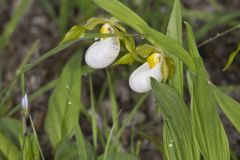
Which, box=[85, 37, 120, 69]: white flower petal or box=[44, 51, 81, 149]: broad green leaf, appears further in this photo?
box=[44, 51, 81, 149]: broad green leaf

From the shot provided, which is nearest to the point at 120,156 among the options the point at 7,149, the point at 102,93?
the point at 7,149

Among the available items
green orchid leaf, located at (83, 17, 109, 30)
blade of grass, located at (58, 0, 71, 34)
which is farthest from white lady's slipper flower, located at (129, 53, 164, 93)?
blade of grass, located at (58, 0, 71, 34)

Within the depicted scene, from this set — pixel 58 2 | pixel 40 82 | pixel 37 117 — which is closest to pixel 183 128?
pixel 37 117

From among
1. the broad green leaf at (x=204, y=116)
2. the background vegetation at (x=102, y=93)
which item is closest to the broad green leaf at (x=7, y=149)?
the background vegetation at (x=102, y=93)

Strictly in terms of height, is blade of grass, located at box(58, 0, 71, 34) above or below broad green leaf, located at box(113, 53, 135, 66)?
above

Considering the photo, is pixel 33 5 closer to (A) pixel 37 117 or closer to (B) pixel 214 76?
(A) pixel 37 117

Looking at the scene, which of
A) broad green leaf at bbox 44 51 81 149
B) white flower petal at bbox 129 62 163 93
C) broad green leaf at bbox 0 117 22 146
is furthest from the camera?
broad green leaf at bbox 44 51 81 149

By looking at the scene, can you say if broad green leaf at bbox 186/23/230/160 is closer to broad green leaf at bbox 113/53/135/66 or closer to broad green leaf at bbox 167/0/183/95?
broad green leaf at bbox 167/0/183/95

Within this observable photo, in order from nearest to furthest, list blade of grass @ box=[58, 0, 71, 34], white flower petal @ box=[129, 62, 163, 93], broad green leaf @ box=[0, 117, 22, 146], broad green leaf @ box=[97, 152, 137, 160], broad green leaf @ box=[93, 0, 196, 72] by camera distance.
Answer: broad green leaf @ box=[93, 0, 196, 72] < white flower petal @ box=[129, 62, 163, 93] < broad green leaf @ box=[97, 152, 137, 160] < broad green leaf @ box=[0, 117, 22, 146] < blade of grass @ box=[58, 0, 71, 34]
